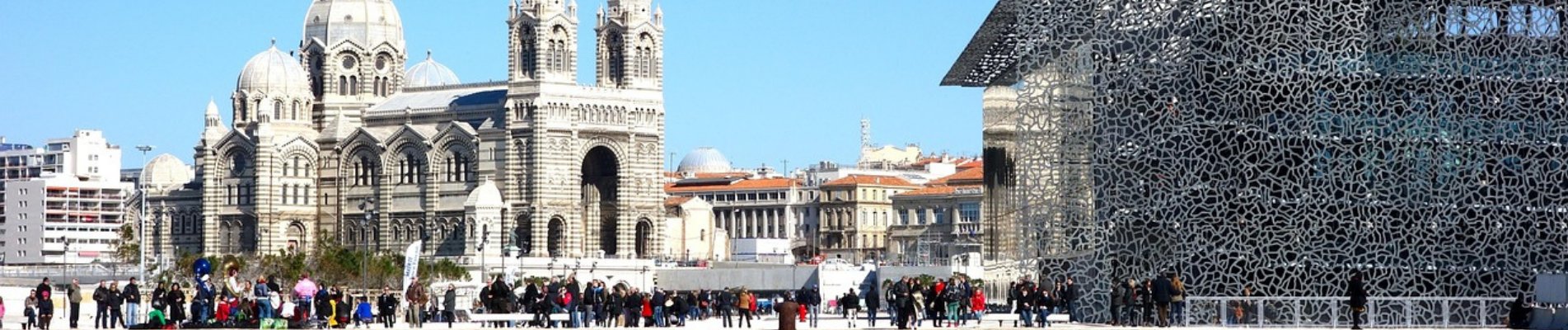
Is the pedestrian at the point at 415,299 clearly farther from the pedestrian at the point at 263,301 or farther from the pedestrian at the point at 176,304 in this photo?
the pedestrian at the point at 176,304

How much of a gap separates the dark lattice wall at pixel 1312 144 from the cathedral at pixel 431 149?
1933 inches

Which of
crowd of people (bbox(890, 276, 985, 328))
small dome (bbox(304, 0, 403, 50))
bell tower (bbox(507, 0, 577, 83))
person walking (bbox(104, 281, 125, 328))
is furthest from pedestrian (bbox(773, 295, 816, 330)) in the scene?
small dome (bbox(304, 0, 403, 50))

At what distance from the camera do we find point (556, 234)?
103m

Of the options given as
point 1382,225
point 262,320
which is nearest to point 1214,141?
point 1382,225

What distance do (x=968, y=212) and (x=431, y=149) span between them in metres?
32.6

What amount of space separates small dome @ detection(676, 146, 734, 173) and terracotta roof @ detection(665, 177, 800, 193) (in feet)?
65.3

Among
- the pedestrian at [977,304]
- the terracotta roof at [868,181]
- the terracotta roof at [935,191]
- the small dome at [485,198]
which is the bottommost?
the pedestrian at [977,304]

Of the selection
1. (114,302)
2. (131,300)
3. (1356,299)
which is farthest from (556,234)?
(1356,299)

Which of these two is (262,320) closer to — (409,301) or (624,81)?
(409,301)

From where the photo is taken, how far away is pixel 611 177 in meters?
105

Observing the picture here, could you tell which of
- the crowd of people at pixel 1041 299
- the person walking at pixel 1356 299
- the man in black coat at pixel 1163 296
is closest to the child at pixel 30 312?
the crowd of people at pixel 1041 299

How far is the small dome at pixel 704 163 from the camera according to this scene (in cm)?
16888

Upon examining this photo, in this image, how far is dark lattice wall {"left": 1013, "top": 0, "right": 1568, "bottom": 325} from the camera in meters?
46.5

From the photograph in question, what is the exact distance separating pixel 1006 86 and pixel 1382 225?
1443 centimetres
